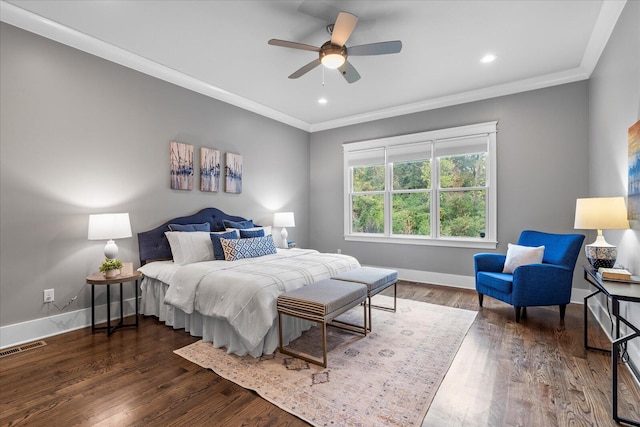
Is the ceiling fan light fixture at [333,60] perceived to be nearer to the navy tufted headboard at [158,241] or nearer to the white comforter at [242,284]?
Result: the white comforter at [242,284]

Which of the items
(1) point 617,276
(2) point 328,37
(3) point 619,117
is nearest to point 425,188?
(3) point 619,117

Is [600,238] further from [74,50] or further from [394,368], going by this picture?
[74,50]

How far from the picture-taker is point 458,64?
3730 mm

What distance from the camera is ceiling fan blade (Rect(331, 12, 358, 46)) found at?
7.75 feet

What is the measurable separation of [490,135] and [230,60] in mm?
3820

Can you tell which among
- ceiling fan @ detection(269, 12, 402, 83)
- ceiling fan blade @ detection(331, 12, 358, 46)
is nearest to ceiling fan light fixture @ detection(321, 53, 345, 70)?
ceiling fan @ detection(269, 12, 402, 83)

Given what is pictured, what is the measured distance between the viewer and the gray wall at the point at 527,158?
4.02 metres

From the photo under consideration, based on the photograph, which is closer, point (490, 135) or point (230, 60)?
Result: point (230, 60)

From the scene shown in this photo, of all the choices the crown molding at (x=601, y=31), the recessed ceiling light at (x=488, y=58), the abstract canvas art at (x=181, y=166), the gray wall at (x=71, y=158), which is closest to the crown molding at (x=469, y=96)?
the crown molding at (x=601, y=31)

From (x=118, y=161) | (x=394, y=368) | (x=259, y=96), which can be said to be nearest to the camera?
(x=394, y=368)

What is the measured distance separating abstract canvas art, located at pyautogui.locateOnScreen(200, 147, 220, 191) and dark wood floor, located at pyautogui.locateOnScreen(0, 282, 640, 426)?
214 cm

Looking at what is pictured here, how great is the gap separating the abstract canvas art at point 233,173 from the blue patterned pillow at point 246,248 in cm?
114

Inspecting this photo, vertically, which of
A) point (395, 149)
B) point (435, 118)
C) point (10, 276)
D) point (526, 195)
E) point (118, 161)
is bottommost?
point (10, 276)

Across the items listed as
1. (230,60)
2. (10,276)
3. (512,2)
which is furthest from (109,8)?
(512,2)
